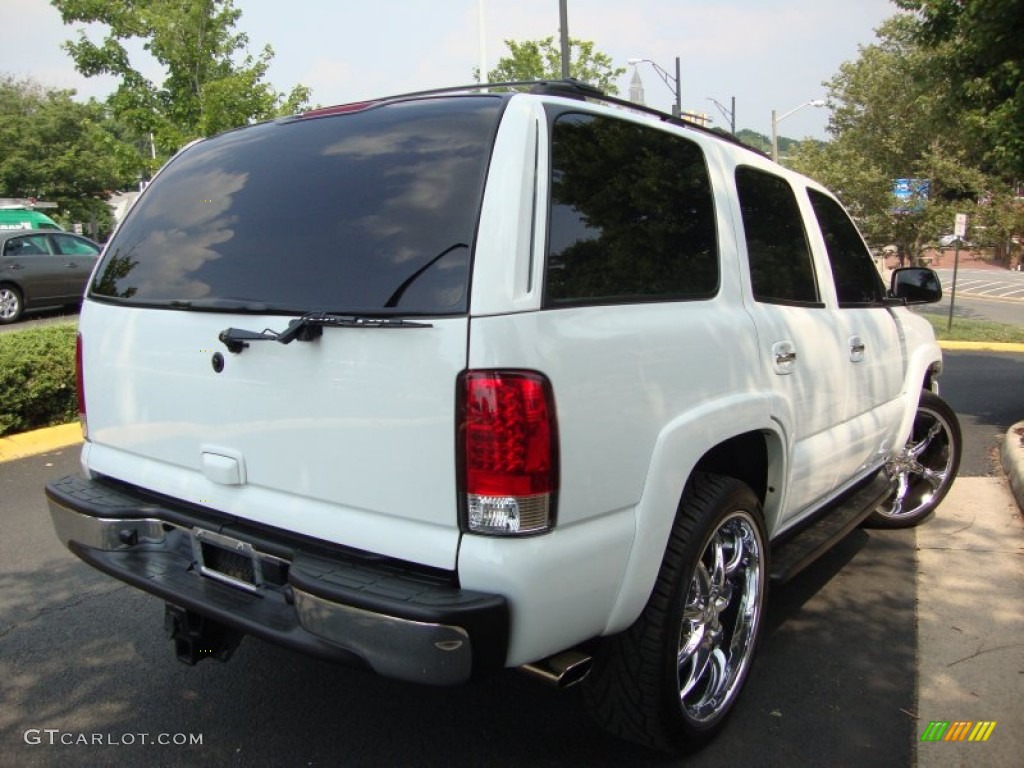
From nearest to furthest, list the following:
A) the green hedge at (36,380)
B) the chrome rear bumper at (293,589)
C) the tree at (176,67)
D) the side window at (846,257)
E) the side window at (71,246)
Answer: the chrome rear bumper at (293,589), the side window at (846,257), the green hedge at (36,380), the tree at (176,67), the side window at (71,246)

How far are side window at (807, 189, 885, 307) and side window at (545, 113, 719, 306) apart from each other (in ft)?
4.04

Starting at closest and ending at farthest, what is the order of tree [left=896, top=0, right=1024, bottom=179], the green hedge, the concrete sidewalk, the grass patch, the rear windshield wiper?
the rear windshield wiper
the concrete sidewalk
tree [left=896, top=0, right=1024, bottom=179]
the green hedge
the grass patch

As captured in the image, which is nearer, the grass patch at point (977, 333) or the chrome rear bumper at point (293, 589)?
the chrome rear bumper at point (293, 589)

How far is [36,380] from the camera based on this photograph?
21.8 feet

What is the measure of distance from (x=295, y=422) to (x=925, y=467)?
4.13m

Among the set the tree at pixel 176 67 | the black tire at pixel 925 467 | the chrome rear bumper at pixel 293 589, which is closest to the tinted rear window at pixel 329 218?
the chrome rear bumper at pixel 293 589

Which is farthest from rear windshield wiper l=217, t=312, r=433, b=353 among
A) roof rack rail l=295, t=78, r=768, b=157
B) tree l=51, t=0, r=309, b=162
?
tree l=51, t=0, r=309, b=162

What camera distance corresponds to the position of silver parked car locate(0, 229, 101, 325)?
47.5 ft

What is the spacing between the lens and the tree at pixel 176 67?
41.8 feet

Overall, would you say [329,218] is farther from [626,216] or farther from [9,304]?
[9,304]

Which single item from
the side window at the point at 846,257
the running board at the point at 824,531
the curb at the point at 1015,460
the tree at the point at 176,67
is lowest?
the curb at the point at 1015,460

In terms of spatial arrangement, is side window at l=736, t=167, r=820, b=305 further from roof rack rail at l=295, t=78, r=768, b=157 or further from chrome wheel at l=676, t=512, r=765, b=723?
chrome wheel at l=676, t=512, r=765, b=723

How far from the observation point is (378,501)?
2109 mm

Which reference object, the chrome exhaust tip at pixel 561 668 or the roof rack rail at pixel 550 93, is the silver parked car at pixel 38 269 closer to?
the roof rack rail at pixel 550 93
